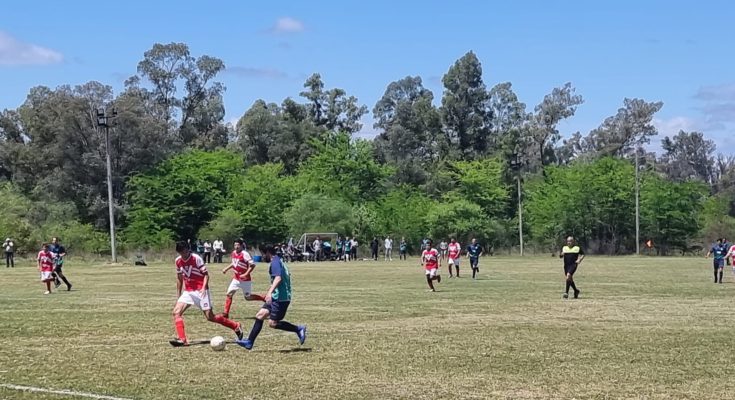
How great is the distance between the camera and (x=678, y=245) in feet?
270

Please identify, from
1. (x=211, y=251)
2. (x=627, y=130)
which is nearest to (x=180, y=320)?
(x=211, y=251)

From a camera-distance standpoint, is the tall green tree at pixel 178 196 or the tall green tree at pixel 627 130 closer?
the tall green tree at pixel 178 196

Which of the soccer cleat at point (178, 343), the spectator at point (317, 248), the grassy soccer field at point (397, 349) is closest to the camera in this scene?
the grassy soccer field at point (397, 349)

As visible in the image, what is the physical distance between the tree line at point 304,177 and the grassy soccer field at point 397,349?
48.3m

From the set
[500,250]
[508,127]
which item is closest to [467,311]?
[500,250]

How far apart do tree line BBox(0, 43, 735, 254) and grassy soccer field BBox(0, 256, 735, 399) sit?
158ft

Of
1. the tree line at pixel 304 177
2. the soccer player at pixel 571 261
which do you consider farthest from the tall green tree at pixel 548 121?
the soccer player at pixel 571 261

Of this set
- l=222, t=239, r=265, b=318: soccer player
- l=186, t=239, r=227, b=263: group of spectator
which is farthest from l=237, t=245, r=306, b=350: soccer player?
l=186, t=239, r=227, b=263: group of spectator

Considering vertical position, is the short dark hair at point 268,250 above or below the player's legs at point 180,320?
above

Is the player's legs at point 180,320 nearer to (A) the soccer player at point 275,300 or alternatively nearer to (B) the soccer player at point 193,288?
(B) the soccer player at point 193,288

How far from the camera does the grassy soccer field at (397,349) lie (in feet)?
35.9

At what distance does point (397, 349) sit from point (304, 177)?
7044 cm

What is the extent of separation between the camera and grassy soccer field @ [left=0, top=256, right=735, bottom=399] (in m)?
10.9

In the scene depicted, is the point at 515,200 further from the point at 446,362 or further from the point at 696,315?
the point at 446,362
